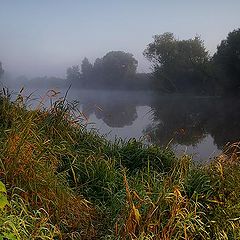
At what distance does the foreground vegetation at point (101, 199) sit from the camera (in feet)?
9.84

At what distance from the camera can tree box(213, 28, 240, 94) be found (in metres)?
35.8

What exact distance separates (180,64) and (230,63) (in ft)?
30.0

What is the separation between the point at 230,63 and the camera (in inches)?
1421

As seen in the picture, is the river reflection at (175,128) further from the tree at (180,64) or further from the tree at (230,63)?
the tree at (180,64)

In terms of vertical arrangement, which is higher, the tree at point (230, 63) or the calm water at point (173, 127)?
the tree at point (230, 63)

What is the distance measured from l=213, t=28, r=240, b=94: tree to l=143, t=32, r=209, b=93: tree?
429 cm

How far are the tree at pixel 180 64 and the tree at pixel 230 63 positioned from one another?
4.29m

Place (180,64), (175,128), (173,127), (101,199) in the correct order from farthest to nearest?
(180,64) → (173,127) → (175,128) → (101,199)

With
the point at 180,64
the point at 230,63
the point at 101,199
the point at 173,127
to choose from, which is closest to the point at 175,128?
the point at 173,127

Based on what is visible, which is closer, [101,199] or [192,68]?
[101,199]

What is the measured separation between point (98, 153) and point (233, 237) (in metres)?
2.51

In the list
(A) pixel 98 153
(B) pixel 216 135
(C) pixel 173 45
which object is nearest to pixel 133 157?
(A) pixel 98 153

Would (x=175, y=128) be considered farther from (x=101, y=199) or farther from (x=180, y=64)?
(x=180, y=64)

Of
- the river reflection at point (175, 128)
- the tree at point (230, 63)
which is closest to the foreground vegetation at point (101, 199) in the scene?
the river reflection at point (175, 128)
